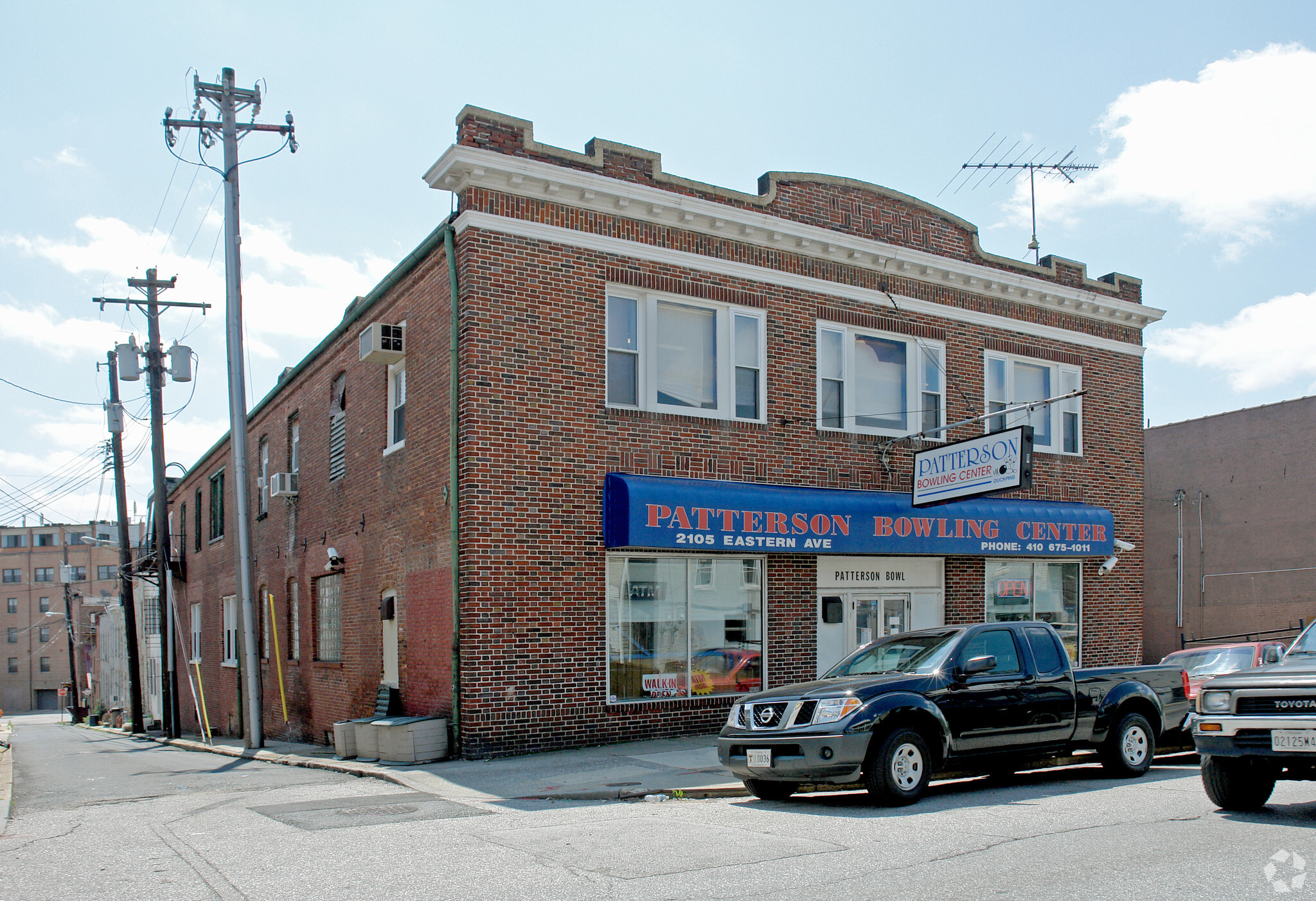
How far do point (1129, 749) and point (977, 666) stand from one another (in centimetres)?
251

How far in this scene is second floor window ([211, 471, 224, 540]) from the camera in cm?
2994

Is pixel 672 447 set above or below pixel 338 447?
below

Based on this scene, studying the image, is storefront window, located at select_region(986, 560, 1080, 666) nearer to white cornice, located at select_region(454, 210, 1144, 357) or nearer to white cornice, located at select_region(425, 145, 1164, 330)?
white cornice, located at select_region(454, 210, 1144, 357)

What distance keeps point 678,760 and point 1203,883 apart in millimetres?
6841

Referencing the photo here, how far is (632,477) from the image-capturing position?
14.2 m

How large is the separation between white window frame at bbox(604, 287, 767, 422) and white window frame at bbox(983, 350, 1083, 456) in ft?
15.7

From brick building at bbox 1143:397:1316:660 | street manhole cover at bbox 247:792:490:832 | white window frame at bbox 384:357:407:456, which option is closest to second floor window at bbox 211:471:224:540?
white window frame at bbox 384:357:407:456

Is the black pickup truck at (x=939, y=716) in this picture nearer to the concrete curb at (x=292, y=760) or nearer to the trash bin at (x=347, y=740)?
the concrete curb at (x=292, y=760)

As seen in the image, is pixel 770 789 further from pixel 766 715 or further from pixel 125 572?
pixel 125 572

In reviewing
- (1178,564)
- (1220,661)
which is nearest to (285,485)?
(1220,661)

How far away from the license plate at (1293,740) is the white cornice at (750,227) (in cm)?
987

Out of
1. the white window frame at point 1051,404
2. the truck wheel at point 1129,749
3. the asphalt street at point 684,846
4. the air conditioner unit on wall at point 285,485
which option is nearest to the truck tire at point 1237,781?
the asphalt street at point 684,846

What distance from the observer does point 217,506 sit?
3048 cm

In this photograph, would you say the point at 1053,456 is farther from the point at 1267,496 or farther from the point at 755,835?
the point at 755,835
